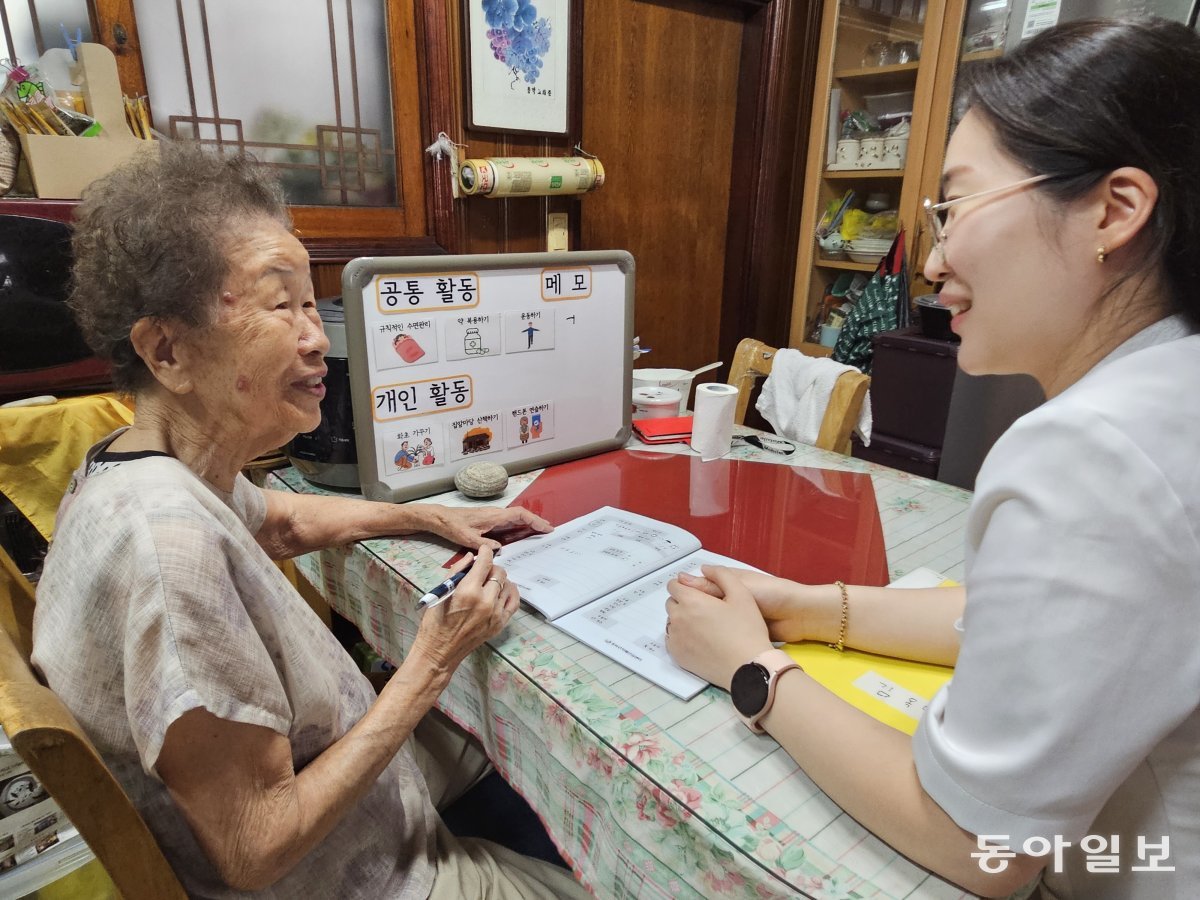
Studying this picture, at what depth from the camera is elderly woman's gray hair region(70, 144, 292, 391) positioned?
28.7 inches

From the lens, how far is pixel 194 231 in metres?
0.74

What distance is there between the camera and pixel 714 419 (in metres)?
1.46

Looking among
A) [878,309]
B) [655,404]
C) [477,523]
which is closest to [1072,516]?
[477,523]

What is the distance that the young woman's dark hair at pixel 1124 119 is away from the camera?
20.5 inches

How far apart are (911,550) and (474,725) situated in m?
0.71

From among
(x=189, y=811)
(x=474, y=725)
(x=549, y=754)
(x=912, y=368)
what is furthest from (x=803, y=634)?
(x=912, y=368)

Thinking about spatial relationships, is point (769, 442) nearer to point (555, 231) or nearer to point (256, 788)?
point (256, 788)

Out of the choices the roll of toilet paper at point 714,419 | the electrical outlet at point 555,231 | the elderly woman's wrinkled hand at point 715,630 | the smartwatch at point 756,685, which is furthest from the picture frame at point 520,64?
the smartwatch at point 756,685

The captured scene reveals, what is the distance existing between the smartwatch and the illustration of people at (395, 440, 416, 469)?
759 mm

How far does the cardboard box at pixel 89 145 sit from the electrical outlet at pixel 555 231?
132 centimetres

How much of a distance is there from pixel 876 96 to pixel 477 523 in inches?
111

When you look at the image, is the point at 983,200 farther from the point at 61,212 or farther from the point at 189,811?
A: the point at 61,212

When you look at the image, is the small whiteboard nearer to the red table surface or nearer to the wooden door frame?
the red table surface

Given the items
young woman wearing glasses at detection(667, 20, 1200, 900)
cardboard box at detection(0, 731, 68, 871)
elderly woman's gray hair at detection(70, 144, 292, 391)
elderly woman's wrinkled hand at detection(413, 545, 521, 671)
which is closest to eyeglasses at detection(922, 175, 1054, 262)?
young woman wearing glasses at detection(667, 20, 1200, 900)
